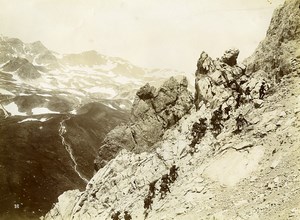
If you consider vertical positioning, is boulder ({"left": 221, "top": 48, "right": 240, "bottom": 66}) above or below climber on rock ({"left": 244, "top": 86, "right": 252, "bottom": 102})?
above

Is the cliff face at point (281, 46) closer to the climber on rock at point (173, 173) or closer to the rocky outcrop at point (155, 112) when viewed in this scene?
the rocky outcrop at point (155, 112)

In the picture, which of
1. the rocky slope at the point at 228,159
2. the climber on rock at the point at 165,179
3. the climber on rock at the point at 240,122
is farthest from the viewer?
the climber on rock at the point at 165,179

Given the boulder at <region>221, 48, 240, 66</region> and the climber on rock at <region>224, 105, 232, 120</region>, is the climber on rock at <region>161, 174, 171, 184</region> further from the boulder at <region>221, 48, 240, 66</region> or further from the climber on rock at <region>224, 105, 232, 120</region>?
the boulder at <region>221, 48, 240, 66</region>

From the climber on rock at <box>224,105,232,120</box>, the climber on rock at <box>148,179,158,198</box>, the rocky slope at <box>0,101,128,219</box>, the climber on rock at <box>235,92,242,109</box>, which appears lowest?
the rocky slope at <box>0,101,128,219</box>

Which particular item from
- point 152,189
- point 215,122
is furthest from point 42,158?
point 215,122

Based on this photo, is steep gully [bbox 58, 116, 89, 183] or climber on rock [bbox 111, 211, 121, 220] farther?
steep gully [bbox 58, 116, 89, 183]

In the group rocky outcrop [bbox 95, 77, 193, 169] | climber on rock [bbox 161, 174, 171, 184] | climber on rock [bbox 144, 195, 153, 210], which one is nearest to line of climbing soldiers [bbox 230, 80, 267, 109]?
rocky outcrop [bbox 95, 77, 193, 169]

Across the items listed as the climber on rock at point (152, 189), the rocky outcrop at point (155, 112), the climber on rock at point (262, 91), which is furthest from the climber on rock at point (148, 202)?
the climber on rock at point (262, 91)
